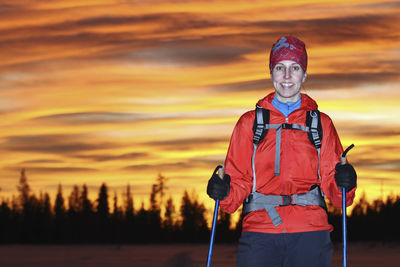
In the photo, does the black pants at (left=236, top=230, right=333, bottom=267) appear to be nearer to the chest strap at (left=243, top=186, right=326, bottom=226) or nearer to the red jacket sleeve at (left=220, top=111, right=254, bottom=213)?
the chest strap at (left=243, top=186, right=326, bottom=226)

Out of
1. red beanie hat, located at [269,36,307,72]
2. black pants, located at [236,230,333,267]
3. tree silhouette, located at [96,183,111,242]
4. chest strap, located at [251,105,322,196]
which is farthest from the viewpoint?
tree silhouette, located at [96,183,111,242]

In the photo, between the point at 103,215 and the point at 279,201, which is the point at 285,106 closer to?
the point at 279,201

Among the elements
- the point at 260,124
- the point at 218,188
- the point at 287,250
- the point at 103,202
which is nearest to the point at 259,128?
the point at 260,124

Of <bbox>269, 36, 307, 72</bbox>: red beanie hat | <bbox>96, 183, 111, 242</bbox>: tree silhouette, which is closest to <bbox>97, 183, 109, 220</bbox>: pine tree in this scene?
<bbox>96, 183, 111, 242</bbox>: tree silhouette

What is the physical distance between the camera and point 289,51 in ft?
22.7

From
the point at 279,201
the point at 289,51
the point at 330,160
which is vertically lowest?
the point at 279,201

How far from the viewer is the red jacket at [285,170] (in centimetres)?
646

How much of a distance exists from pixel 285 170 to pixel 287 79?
806 mm

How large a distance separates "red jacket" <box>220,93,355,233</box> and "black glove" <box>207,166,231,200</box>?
0.20ft

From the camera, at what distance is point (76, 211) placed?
88688 mm

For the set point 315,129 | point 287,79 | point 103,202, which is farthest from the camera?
point 103,202

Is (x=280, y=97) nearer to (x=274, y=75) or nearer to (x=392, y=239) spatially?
(x=274, y=75)

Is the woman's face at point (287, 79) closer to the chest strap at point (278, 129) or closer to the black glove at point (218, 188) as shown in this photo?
the chest strap at point (278, 129)

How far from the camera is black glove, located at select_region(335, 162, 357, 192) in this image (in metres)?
6.55
